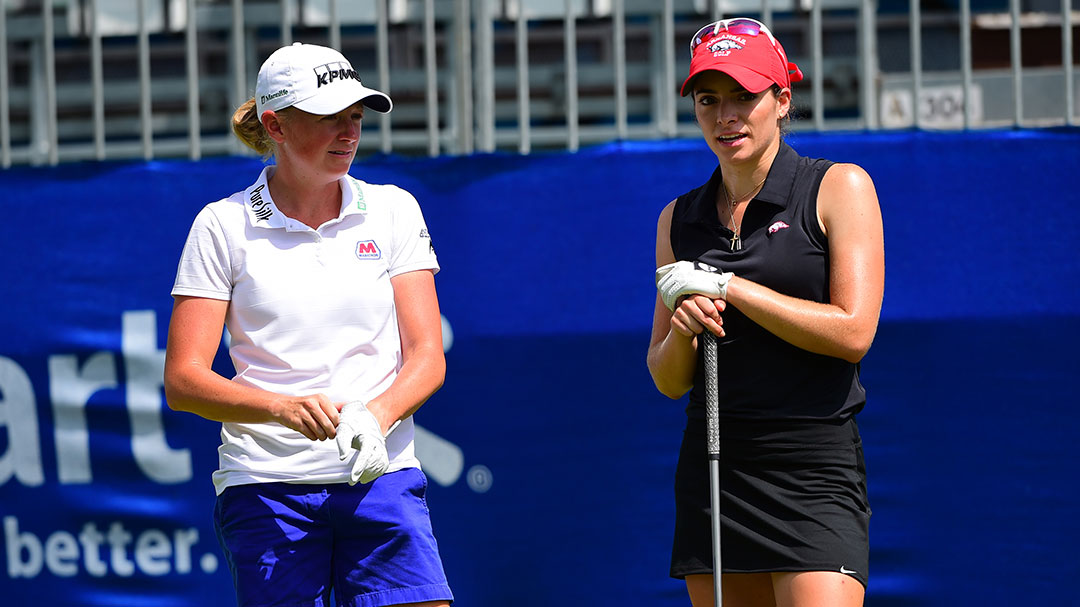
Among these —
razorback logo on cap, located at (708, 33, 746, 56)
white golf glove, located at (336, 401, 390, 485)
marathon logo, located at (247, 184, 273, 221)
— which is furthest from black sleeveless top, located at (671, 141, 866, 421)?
marathon logo, located at (247, 184, 273, 221)

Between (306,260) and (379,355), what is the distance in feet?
0.91

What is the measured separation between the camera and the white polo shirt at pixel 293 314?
8.99ft

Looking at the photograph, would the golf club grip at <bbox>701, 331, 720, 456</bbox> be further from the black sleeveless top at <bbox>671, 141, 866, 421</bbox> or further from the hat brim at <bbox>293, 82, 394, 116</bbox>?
the hat brim at <bbox>293, 82, 394, 116</bbox>

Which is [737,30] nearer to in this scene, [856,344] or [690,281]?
[690,281]

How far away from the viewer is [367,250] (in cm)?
284

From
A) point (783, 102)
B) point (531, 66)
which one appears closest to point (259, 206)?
point (783, 102)

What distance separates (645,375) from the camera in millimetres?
4375

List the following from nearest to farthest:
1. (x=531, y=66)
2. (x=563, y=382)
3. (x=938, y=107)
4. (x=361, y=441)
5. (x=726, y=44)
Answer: (x=361, y=441), (x=726, y=44), (x=563, y=382), (x=938, y=107), (x=531, y=66)

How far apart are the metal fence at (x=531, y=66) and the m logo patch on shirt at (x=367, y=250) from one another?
1759 millimetres

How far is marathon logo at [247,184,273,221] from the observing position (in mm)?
2811

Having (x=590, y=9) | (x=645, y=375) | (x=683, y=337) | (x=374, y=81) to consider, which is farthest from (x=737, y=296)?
(x=374, y=81)

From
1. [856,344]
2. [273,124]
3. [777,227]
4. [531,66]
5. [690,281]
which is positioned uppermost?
[531,66]

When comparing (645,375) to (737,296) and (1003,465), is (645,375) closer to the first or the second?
(1003,465)

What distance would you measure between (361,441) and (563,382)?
75.0 inches
